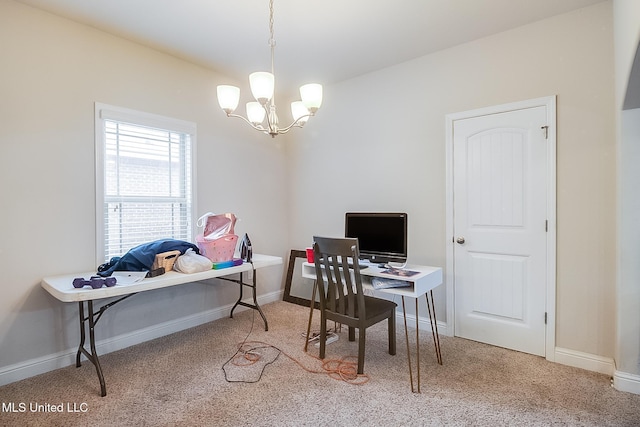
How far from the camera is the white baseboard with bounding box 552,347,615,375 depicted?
2.45 m

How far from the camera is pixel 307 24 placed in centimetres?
273

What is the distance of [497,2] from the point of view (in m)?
2.45

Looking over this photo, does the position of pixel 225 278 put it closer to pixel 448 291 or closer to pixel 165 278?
pixel 165 278

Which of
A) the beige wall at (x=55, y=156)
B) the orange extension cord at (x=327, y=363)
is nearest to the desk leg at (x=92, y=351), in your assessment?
the beige wall at (x=55, y=156)

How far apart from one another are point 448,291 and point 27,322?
3413mm

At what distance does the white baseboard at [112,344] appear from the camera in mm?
2418

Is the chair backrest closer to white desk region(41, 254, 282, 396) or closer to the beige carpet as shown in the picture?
the beige carpet

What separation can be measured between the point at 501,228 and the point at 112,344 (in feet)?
11.3

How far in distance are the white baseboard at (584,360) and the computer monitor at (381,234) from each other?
1361 millimetres

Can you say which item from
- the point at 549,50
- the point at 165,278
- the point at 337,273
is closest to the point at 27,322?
the point at 165,278

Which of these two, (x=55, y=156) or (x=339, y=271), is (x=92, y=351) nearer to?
(x=55, y=156)

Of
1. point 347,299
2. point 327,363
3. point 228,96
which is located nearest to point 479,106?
point 347,299

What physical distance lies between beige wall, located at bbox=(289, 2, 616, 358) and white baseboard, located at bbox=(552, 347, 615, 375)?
4 cm

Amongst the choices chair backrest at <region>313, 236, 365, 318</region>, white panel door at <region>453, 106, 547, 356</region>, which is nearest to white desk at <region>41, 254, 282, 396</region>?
chair backrest at <region>313, 236, 365, 318</region>
